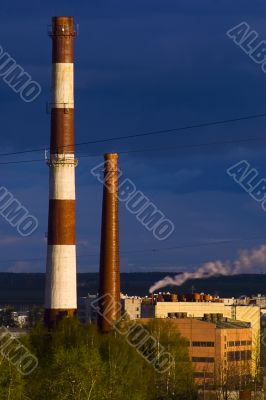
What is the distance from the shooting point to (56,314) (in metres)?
54.5

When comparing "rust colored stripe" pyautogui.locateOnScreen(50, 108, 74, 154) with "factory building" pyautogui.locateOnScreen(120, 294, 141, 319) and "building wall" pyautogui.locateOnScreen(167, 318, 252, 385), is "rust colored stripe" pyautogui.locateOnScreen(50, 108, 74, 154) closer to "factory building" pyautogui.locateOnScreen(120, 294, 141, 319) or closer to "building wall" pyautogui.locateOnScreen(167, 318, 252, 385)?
"building wall" pyautogui.locateOnScreen(167, 318, 252, 385)

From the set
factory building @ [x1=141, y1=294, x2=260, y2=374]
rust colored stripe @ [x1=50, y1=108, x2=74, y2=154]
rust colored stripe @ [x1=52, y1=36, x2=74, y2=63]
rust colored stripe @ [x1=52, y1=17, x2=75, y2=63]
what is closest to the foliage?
rust colored stripe @ [x1=50, y1=108, x2=74, y2=154]

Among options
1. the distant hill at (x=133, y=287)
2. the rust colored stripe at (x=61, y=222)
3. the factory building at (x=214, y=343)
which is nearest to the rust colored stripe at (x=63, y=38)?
the rust colored stripe at (x=61, y=222)

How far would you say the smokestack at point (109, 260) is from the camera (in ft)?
192

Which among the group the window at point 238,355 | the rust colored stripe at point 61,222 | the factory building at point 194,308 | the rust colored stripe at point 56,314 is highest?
the factory building at point 194,308

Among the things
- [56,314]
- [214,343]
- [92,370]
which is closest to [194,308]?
[214,343]

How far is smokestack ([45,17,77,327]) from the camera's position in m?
53.5

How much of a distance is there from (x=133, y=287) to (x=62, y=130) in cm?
13167

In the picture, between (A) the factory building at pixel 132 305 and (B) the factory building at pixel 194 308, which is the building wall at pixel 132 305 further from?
(B) the factory building at pixel 194 308

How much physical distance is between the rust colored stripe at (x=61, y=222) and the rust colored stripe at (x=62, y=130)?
197 centimetres

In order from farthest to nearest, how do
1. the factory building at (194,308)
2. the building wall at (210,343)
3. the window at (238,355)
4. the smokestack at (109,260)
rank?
the factory building at (194,308) → the window at (238,355) → the building wall at (210,343) → the smokestack at (109,260)

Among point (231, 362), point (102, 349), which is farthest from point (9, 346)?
point (231, 362)

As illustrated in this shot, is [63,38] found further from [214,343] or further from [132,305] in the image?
[132,305]

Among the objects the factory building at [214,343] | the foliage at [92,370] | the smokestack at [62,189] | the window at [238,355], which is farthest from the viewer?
the window at [238,355]
